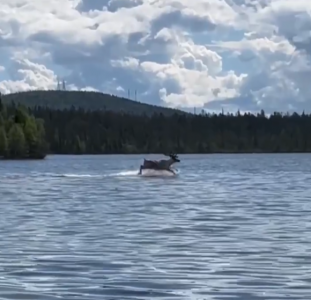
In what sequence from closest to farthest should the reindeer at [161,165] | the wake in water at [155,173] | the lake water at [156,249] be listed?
the lake water at [156,249] → the wake in water at [155,173] → the reindeer at [161,165]

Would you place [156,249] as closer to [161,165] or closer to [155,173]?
[155,173]

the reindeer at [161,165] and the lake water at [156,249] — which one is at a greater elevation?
the reindeer at [161,165]

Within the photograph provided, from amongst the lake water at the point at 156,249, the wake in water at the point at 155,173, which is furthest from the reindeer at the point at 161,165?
the lake water at the point at 156,249

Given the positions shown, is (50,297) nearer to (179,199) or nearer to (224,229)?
(224,229)

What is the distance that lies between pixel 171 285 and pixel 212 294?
158 cm

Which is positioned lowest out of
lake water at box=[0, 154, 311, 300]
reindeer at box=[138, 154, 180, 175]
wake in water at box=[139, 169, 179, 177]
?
lake water at box=[0, 154, 311, 300]

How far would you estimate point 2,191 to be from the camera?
71375 mm

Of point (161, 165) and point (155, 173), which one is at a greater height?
point (161, 165)

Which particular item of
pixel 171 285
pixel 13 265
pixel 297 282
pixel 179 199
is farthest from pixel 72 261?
pixel 179 199

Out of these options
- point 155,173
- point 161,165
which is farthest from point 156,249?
point 161,165

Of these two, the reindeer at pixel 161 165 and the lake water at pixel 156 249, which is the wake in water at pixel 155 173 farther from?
the lake water at pixel 156 249

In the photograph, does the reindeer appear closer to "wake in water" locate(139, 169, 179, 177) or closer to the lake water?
"wake in water" locate(139, 169, 179, 177)

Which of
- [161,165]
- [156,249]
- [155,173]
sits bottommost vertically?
[156,249]

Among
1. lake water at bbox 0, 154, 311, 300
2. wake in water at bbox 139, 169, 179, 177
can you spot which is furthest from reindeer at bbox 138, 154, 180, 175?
lake water at bbox 0, 154, 311, 300
